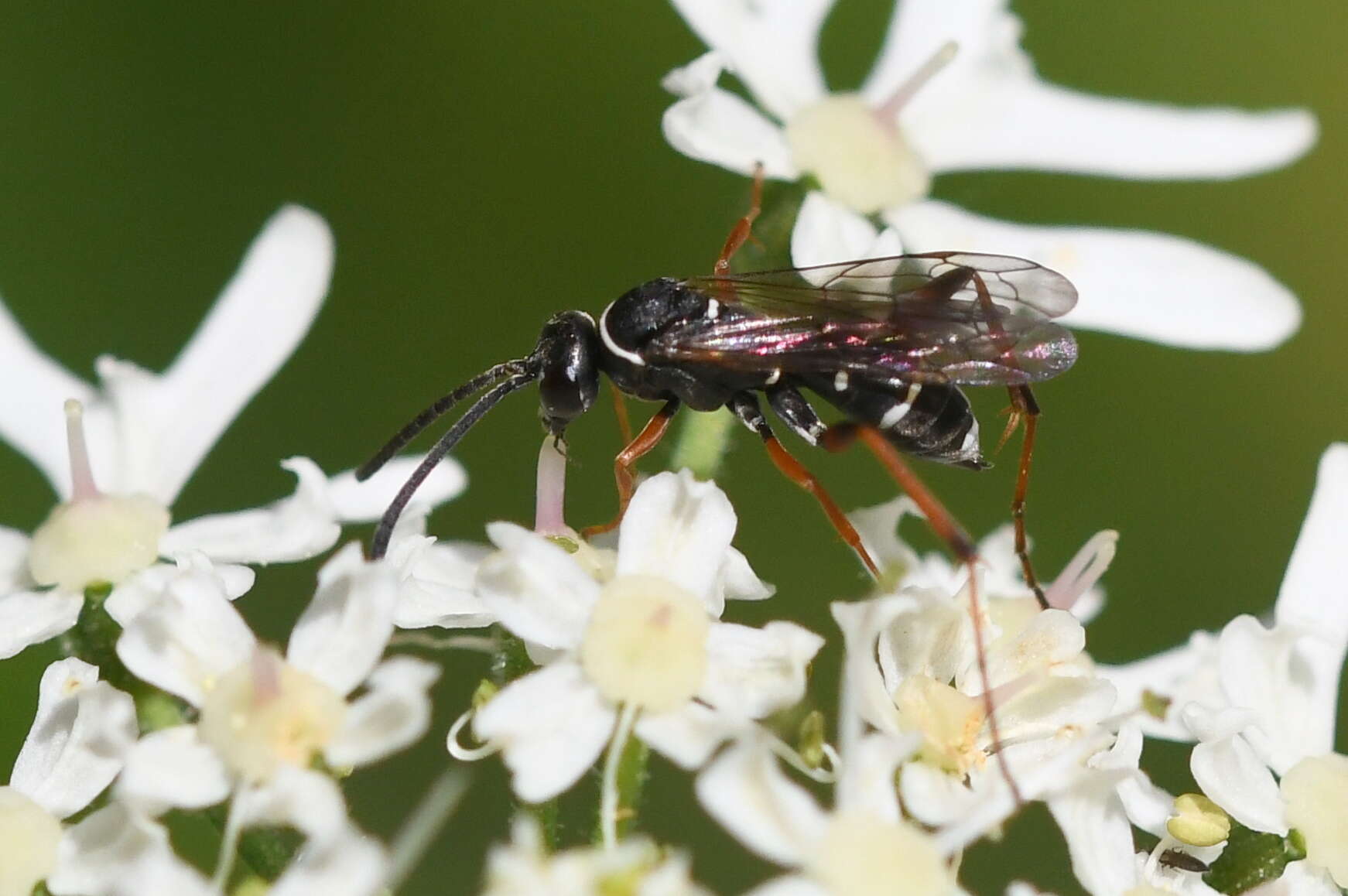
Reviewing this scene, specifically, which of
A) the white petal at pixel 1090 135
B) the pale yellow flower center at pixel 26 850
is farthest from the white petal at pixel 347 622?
the white petal at pixel 1090 135

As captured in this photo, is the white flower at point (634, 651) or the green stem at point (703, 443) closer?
the white flower at point (634, 651)

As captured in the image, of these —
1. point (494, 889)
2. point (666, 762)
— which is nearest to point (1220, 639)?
point (494, 889)

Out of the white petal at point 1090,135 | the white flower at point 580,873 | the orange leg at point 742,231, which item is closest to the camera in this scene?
the white flower at point 580,873

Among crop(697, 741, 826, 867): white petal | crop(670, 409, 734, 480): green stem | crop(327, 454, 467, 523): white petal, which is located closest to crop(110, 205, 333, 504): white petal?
crop(327, 454, 467, 523): white petal

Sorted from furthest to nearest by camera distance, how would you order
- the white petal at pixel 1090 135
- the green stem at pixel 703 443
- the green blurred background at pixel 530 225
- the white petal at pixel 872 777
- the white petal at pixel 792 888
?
the green blurred background at pixel 530 225 < the white petal at pixel 1090 135 < the green stem at pixel 703 443 < the white petal at pixel 872 777 < the white petal at pixel 792 888

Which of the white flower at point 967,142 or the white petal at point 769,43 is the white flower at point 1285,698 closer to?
the white flower at point 967,142

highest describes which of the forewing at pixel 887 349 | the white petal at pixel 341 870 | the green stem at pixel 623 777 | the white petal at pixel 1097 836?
the forewing at pixel 887 349
